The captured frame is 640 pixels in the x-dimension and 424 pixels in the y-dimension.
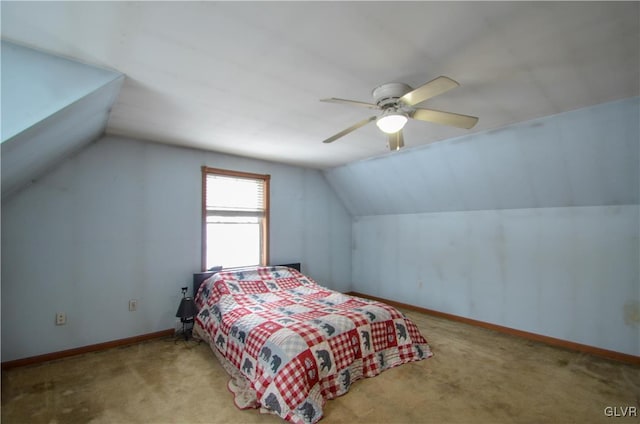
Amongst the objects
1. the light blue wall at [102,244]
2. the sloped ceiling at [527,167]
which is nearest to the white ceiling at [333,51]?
the sloped ceiling at [527,167]

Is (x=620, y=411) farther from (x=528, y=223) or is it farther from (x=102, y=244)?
(x=102, y=244)

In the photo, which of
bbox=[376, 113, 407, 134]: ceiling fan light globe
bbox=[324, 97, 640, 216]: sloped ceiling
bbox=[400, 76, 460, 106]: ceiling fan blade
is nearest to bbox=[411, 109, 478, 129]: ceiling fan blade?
bbox=[376, 113, 407, 134]: ceiling fan light globe

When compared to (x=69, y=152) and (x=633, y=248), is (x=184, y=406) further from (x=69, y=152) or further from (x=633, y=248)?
(x=633, y=248)

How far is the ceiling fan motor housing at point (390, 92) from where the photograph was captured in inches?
82.2

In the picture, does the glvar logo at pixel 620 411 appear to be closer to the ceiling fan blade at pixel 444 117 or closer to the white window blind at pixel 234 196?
the ceiling fan blade at pixel 444 117

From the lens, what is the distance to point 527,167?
331 centimetres

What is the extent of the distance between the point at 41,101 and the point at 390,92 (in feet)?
6.84

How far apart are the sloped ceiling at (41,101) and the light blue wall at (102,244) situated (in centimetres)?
66

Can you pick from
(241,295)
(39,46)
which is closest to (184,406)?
(241,295)

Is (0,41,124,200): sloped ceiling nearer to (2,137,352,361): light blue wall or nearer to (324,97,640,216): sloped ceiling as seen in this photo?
(2,137,352,361): light blue wall

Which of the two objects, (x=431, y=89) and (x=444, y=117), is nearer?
(x=431, y=89)

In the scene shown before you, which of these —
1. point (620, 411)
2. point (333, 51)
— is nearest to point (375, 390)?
point (620, 411)

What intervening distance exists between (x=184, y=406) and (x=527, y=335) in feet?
12.3

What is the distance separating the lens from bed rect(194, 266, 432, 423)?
2137 millimetres
